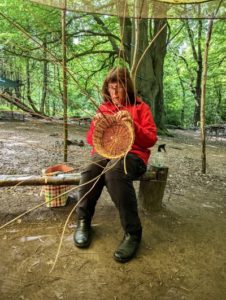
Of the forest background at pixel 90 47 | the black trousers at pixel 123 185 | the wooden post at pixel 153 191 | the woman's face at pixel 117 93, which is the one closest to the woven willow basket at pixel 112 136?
the black trousers at pixel 123 185

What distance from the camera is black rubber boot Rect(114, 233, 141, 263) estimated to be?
5.34 ft

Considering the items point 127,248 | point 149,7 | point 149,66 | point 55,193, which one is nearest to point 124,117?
point 127,248

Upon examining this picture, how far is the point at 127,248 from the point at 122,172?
0.49 metres

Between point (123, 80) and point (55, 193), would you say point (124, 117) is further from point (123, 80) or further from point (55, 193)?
point (55, 193)

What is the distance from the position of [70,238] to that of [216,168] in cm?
290

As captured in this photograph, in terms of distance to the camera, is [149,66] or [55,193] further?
[149,66]

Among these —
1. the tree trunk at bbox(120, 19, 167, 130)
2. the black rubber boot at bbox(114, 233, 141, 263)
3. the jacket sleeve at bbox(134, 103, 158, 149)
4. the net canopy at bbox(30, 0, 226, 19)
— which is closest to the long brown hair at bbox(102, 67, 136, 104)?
the jacket sleeve at bbox(134, 103, 158, 149)

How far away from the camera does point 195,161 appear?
14.7 feet

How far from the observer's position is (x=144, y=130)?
1799 millimetres

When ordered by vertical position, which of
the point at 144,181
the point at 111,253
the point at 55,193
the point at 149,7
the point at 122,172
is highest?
the point at 149,7

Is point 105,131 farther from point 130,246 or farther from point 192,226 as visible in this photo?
point 192,226

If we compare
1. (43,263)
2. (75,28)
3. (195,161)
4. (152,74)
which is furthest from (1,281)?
(75,28)

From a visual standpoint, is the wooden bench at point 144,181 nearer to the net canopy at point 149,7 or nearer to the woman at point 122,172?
the woman at point 122,172

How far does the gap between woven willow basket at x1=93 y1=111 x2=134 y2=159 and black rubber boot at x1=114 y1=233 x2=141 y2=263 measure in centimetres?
62
